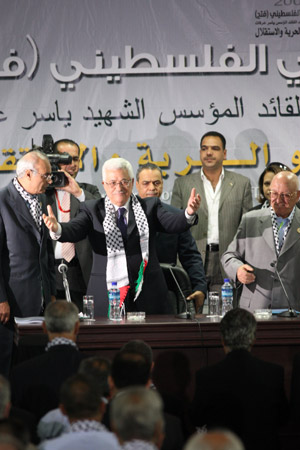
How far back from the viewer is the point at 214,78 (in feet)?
25.7

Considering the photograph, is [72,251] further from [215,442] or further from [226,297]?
[215,442]

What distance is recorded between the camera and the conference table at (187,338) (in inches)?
182

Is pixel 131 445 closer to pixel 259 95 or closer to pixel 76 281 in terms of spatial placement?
pixel 76 281

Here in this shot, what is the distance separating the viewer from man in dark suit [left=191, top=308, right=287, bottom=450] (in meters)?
3.49

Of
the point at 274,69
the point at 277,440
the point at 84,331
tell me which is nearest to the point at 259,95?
the point at 274,69

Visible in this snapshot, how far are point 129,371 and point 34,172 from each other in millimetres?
2071

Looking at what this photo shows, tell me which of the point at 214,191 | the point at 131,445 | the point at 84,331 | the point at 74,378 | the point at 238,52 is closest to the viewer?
the point at 131,445

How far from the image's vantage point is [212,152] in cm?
727

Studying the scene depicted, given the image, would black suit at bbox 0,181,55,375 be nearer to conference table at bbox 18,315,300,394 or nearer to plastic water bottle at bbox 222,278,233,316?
conference table at bbox 18,315,300,394

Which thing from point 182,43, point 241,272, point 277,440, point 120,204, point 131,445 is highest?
point 182,43

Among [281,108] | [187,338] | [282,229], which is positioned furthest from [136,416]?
[281,108]

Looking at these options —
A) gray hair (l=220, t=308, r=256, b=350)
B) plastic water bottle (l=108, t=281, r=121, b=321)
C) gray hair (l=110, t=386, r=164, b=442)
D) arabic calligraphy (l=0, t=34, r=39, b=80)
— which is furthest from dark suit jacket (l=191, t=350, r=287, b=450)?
arabic calligraphy (l=0, t=34, r=39, b=80)

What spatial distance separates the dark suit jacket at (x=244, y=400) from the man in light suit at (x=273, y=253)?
1.76m

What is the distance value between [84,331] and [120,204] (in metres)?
0.95
